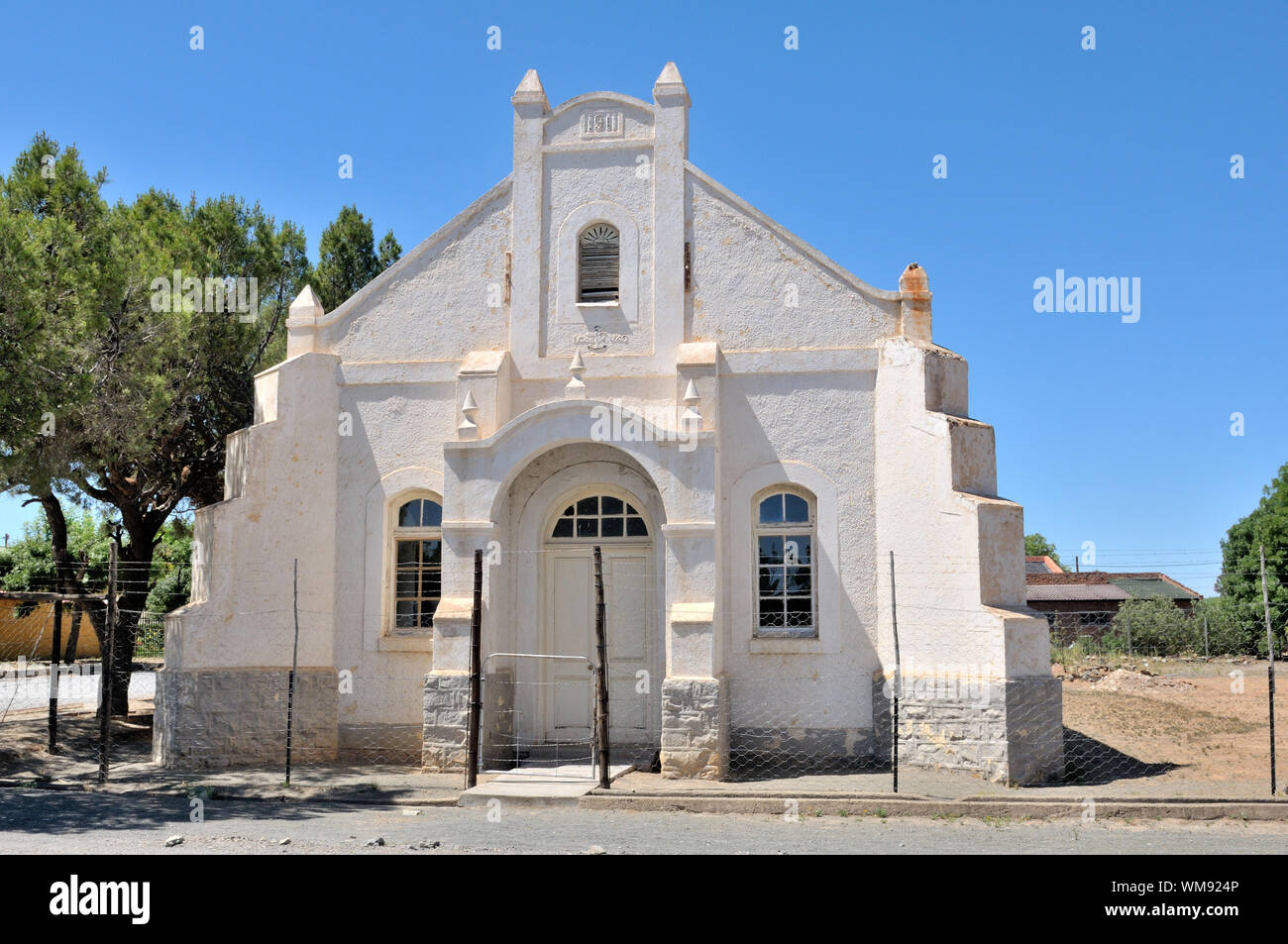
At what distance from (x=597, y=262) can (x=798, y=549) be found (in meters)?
4.82

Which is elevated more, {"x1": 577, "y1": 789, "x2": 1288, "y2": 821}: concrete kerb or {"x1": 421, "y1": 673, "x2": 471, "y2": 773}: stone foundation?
{"x1": 421, "y1": 673, "x2": 471, "y2": 773}: stone foundation

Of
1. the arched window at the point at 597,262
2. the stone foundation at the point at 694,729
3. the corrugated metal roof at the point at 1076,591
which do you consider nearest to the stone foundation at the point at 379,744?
the stone foundation at the point at 694,729

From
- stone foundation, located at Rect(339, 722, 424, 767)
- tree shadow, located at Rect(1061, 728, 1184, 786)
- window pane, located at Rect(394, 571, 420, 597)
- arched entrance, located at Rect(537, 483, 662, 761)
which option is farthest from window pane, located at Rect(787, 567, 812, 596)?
stone foundation, located at Rect(339, 722, 424, 767)

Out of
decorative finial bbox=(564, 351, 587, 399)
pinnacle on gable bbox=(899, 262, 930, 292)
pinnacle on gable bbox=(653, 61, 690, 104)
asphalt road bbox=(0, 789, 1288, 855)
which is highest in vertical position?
pinnacle on gable bbox=(653, 61, 690, 104)

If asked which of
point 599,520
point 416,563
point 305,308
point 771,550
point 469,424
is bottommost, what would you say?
point 416,563

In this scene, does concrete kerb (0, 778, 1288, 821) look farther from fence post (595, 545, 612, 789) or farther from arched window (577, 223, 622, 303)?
arched window (577, 223, 622, 303)

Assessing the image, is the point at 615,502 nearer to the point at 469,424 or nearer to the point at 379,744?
the point at 469,424

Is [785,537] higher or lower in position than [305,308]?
lower

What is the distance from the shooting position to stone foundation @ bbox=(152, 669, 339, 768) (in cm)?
1453

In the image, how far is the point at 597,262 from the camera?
15695mm

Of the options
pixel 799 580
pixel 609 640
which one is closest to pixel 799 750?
pixel 799 580

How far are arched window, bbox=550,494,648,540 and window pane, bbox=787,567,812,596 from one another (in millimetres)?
2053

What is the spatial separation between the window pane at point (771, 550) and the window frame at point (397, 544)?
4.35 meters

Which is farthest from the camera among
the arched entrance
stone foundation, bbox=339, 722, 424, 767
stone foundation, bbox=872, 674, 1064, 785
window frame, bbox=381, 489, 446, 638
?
window frame, bbox=381, 489, 446, 638
